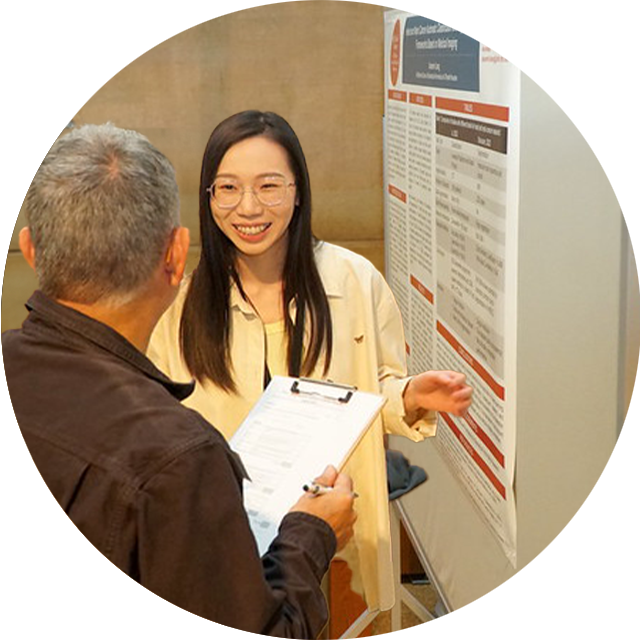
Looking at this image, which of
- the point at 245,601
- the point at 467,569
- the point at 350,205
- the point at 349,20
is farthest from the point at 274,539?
the point at 349,20

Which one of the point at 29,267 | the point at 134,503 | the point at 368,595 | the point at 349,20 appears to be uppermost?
the point at 349,20

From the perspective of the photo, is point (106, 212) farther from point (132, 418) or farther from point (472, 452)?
point (472, 452)

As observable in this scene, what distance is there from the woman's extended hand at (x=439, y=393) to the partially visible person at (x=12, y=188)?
0.37 metres

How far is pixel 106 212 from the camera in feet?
3.04

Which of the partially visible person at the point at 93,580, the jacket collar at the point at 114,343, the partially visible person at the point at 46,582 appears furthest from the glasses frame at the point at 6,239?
the partially visible person at the point at 46,582

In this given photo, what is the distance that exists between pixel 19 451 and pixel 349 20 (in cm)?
48

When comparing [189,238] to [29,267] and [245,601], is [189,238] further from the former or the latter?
[245,601]

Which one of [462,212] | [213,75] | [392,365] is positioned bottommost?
[392,365]

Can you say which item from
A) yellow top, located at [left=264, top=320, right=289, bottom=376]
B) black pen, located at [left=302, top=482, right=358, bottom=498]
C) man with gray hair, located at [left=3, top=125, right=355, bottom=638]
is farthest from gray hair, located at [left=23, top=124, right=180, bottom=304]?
black pen, located at [left=302, top=482, right=358, bottom=498]

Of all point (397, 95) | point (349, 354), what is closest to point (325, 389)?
point (349, 354)

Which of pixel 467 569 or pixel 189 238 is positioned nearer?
pixel 189 238

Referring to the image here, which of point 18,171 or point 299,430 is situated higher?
point 18,171

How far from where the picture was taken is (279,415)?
3.11 feet

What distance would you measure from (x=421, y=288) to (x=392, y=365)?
7 cm
